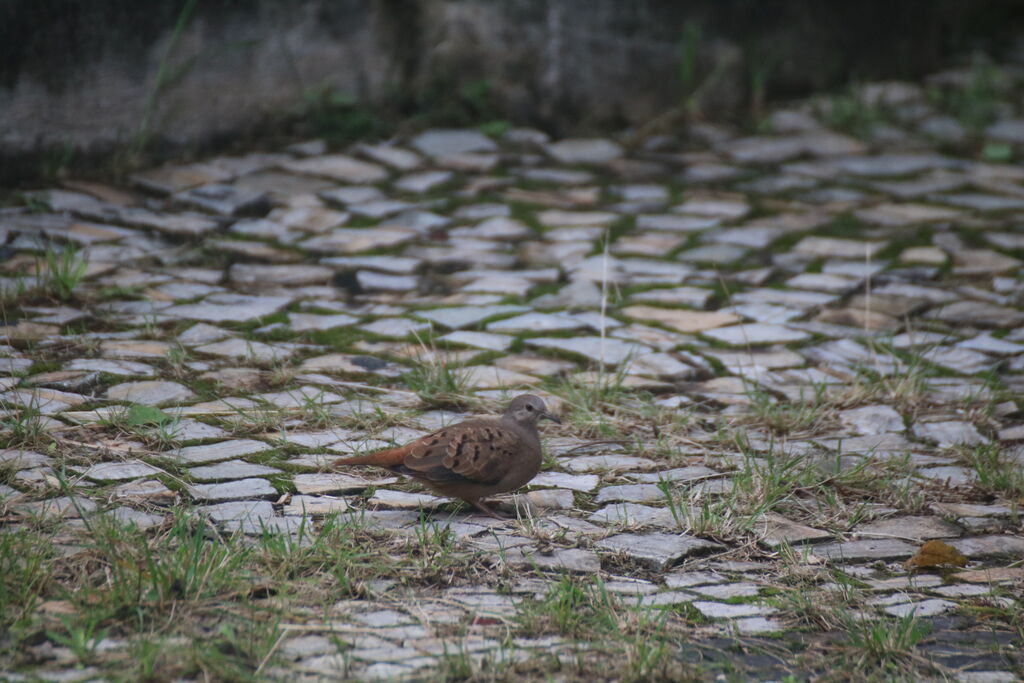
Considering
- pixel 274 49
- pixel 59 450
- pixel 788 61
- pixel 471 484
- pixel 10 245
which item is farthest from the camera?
pixel 788 61

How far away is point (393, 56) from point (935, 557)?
5.85m

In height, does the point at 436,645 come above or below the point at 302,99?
below

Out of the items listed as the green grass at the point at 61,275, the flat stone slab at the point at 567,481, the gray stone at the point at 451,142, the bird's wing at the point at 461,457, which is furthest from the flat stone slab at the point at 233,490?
the gray stone at the point at 451,142

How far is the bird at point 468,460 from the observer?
310 cm

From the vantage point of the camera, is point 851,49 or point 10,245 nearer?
point 10,245

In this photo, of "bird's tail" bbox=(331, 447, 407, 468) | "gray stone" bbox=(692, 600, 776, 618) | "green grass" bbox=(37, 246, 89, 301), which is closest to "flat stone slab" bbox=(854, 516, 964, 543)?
"gray stone" bbox=(692, 600, 776, 618)

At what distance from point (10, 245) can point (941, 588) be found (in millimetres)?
4417

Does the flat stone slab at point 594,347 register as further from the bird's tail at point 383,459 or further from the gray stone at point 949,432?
the bird's tail at point 383,459

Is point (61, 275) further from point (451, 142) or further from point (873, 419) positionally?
point (451, 142)

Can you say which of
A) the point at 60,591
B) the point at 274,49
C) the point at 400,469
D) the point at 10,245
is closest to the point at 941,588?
the point at 400,469

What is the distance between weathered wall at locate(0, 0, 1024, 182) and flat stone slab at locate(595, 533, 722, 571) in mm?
4768

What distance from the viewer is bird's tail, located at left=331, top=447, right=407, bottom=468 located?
10.3ft

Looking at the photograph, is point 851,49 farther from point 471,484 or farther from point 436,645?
point 436,645

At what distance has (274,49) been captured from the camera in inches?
289
